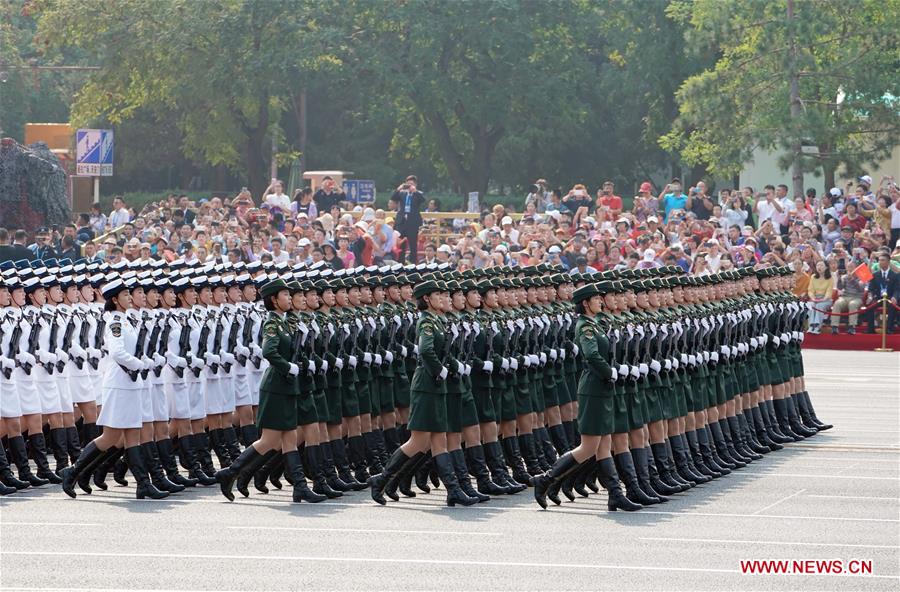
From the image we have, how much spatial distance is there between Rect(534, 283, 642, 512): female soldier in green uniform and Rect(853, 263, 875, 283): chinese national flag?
14550mm

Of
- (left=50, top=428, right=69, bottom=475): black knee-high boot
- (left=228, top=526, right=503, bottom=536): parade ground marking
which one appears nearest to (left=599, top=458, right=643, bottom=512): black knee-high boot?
(left=228, top=526, right=503, bottom=536): parade ground marking

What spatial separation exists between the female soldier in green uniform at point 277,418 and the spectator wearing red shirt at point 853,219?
16.6m

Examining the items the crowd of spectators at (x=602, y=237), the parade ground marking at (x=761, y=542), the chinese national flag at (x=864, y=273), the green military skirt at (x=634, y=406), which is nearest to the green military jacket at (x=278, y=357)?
the green military skirt at (x=634, y=406)

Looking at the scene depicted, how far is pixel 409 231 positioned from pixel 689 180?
833 inches

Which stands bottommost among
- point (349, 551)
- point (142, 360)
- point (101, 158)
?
point (349, 551)

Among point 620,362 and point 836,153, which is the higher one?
point 836,153

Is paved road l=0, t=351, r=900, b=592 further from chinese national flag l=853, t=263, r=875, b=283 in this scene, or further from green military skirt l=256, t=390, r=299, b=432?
chinese national flag l=853, t=263, r=875, b=283

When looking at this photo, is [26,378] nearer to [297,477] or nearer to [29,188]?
[297,477]

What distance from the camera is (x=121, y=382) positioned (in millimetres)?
15719

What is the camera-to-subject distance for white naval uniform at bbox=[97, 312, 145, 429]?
613 inches

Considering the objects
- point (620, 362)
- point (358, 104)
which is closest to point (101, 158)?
point (620, 362)

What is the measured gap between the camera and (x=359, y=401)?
16766 millimetres

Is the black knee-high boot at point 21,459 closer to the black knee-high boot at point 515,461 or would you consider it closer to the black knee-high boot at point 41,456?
the black knee-high boot at point 41,456

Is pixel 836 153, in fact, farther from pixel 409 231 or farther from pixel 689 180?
pixel 689 180
